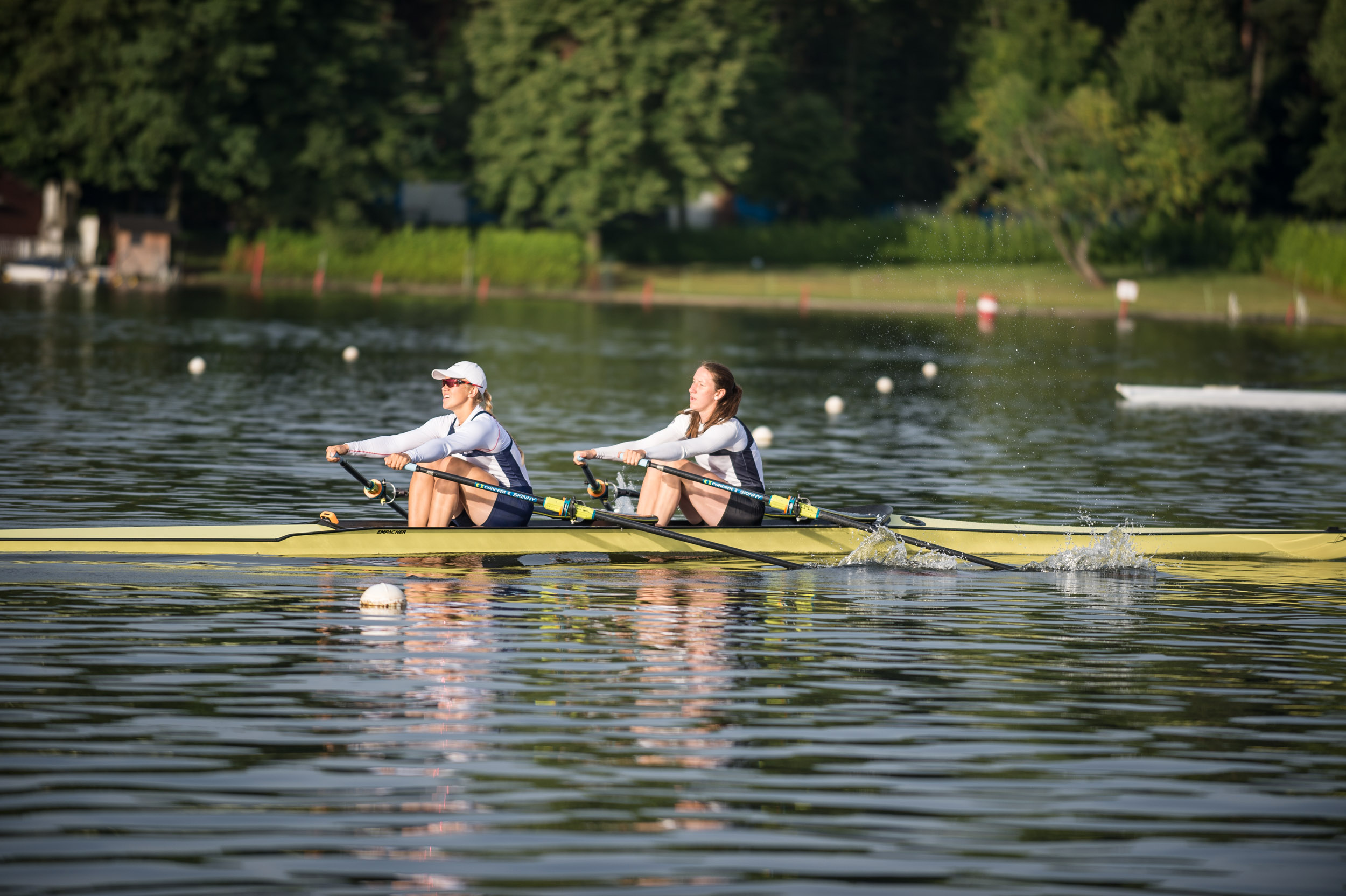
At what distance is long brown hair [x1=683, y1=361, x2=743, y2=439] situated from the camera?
1456cm

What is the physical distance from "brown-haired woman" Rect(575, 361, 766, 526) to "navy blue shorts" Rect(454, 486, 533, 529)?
0.55 m

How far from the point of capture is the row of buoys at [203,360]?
34438 millimetres

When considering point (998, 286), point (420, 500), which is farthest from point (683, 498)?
point (998, 286)

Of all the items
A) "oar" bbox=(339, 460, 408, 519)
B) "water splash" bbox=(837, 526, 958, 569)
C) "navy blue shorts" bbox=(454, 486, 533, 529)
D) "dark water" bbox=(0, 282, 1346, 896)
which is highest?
"oar" bbox=(339, 460, 408, 519)

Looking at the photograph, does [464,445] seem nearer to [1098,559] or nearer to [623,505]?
[623,505]

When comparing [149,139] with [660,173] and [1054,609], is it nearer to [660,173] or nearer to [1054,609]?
[660,173]

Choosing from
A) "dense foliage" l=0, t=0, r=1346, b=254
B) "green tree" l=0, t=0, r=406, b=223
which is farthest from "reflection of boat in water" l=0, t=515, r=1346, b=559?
"green tree" l=0, t=0, r=406, b=223

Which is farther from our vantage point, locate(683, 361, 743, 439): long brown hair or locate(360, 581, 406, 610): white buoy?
locate(683, 361, 743, 439): long brown hair

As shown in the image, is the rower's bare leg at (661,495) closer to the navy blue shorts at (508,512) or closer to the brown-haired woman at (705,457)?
the brown-haired woman at (705,457)

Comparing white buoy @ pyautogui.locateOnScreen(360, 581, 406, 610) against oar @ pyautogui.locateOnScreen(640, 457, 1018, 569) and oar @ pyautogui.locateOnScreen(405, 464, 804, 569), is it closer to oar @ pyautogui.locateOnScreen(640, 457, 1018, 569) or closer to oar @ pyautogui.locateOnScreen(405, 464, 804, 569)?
oar @ pyautogui.locateOnScreen(405, 464, 804, 569)

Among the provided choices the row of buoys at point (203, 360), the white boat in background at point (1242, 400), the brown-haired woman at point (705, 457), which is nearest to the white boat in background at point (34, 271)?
the row of buoys at point (203, 360)

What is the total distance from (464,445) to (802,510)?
2.77 m

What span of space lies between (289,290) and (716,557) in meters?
58.2

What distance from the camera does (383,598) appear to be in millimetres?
12812
